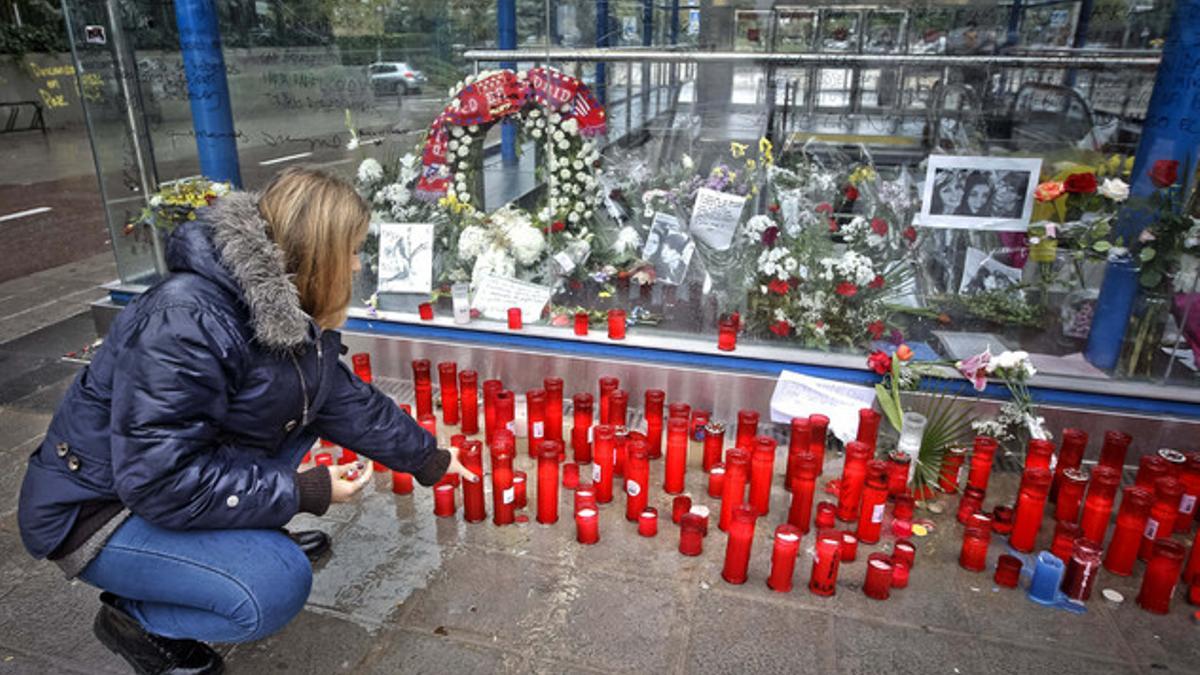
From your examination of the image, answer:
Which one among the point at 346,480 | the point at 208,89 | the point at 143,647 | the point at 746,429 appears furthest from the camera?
the point at 208,89

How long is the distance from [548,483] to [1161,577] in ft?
7.47

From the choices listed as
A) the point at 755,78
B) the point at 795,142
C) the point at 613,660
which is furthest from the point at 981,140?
the point at 613,660

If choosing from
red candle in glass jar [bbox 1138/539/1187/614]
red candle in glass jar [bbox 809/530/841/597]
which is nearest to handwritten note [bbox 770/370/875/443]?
red candle in glass jar [bbox 809/530/841/597]

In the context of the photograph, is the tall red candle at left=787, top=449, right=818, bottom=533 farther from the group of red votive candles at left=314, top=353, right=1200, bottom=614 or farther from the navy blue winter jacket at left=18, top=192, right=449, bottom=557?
the navy blue winter jacket at left=18, top=192, right=449, bottom=557

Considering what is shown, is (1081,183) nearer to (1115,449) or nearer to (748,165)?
(1115,449)

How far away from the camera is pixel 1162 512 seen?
2967 mm

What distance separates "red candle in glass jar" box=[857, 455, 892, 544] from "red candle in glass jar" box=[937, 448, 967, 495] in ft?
1.81

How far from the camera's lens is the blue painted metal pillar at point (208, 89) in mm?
4730

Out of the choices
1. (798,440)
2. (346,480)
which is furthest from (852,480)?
(346,480)

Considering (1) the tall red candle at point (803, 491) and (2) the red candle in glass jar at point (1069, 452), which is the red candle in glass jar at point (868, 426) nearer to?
(1) the tall red candle at point (803, 491)

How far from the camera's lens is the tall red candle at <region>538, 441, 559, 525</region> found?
124 inches

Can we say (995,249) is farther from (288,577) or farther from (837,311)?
(288,577)

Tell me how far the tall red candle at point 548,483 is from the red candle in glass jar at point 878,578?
1.26 m

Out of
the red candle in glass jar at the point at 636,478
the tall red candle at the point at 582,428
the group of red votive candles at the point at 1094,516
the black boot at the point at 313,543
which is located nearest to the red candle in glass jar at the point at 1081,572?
the group of red votive candles at the point at 1094,516
